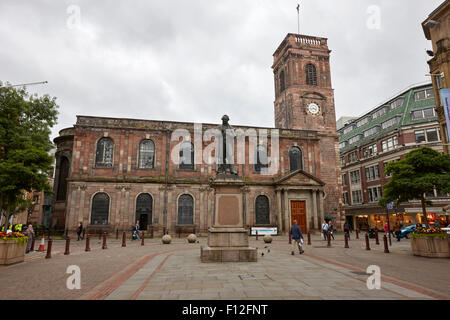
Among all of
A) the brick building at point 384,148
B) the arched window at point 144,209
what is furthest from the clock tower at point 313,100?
the arched window at point 144,209

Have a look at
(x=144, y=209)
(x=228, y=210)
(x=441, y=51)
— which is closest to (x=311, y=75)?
(x=441, y=51)

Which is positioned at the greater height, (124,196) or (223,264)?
(124,196)

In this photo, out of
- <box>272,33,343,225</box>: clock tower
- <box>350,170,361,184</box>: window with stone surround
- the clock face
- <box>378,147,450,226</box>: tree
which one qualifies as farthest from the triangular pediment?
<box>350,170,361,184</box>: window with stone surround

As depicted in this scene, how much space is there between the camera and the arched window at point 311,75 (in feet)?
134

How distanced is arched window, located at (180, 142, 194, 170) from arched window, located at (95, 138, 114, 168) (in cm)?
735

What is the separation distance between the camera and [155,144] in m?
29.7

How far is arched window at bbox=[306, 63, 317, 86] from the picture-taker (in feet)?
134

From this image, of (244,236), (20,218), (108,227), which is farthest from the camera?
(20,218)

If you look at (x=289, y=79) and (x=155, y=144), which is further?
(x=289, y=79)

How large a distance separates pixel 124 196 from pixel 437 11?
30.3 meters

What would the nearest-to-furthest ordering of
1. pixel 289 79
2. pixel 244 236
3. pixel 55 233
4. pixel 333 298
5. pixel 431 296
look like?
pixel 333 298
pixel 431 296
pixel 244 236
pixel 55 233
pixel 289 79

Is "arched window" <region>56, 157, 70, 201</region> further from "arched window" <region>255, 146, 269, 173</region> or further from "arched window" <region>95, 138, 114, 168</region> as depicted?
"arched window" <region>255, 146, 269, 173</region>
